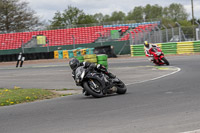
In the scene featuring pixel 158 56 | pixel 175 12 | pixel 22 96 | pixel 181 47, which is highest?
pixel 175 12

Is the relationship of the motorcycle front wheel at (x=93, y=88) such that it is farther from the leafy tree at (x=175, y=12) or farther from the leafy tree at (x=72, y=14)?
the leafy tree at (x=175, y=12)

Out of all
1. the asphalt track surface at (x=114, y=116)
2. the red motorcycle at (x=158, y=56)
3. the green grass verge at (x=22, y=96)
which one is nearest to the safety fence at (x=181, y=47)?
the red motorcycle at (x=158, y=56)

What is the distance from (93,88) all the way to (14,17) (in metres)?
61.8

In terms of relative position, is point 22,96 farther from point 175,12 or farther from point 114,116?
point 175,12

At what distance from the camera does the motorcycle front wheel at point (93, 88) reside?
33.8 feet

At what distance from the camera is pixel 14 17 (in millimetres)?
69812

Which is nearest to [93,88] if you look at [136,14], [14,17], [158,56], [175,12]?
[158,56]

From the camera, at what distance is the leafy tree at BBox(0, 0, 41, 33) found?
68188mm

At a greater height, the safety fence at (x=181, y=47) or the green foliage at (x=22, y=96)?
the safety fence at (x=181, y=47)

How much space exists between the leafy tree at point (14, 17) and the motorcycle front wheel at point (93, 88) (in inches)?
2349

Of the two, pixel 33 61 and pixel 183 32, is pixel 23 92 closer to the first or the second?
pixel 183 32

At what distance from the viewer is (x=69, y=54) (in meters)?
42.4

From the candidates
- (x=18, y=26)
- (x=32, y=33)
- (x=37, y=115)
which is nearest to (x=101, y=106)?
(x=37, y=115)

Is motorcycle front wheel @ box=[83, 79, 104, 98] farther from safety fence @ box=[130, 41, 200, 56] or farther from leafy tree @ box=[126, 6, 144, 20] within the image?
leafy tree @ box=[126, 6, 144, 20]
